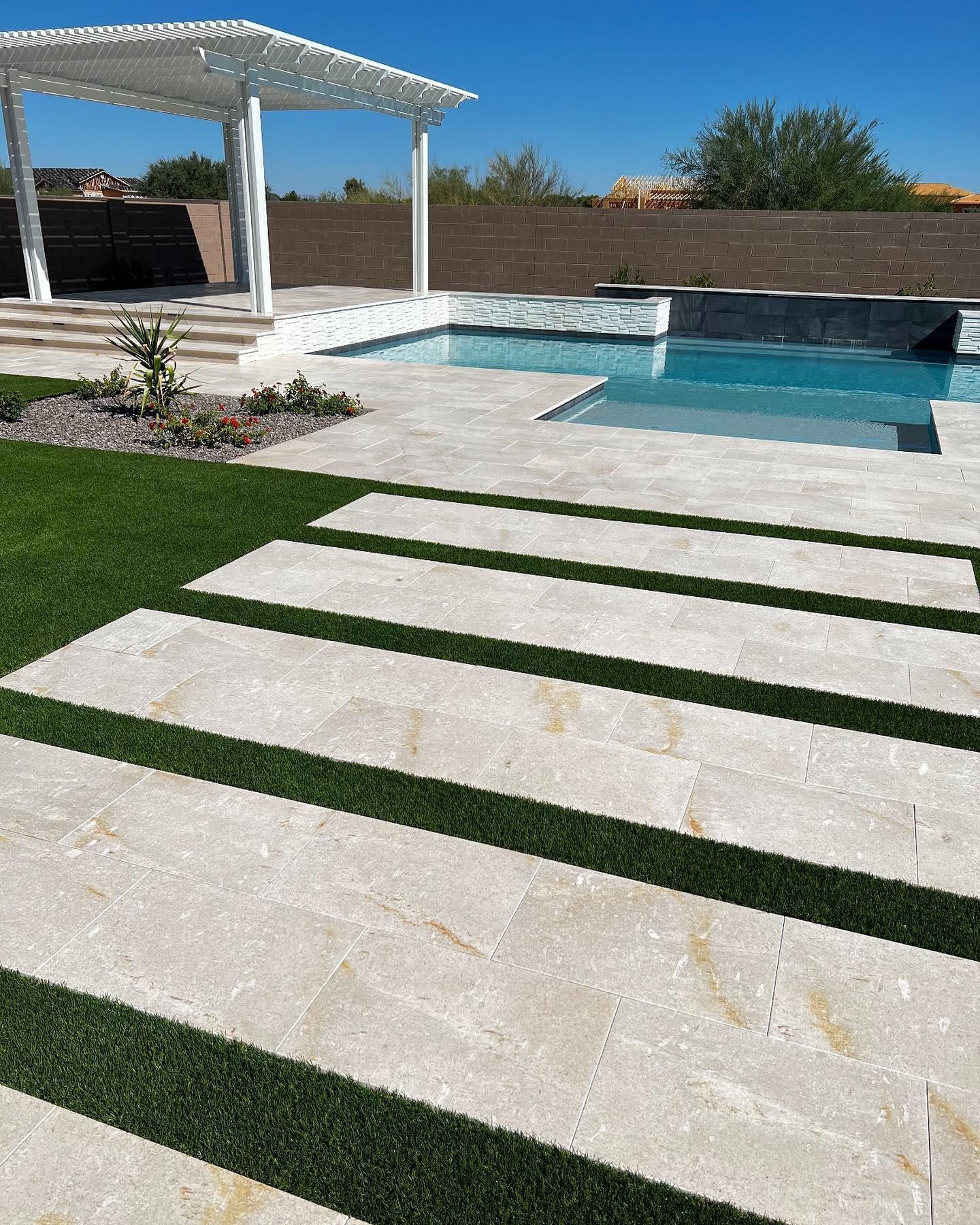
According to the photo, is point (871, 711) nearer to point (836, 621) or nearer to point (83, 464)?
point (836, 621)

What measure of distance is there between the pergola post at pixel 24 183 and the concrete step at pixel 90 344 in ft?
3.57

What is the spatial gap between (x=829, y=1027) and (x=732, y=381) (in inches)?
537

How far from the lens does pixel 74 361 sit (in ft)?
43.0

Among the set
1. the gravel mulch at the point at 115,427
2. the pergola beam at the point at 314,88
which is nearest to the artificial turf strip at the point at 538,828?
the gravel mulch at the point at 115,427

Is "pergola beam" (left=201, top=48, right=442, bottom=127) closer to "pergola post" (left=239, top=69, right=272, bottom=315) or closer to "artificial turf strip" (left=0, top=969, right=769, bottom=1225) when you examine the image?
"pergola post" (left=239, top=69, right=272, bottom=315)

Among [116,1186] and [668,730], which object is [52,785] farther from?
[668,730]

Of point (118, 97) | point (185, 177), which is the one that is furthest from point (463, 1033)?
point (185, 177)

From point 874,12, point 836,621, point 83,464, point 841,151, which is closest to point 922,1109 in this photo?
point 836,621

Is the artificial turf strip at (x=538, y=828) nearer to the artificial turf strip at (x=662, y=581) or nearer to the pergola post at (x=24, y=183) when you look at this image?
the artificial turf strip at (x=662, y=581)

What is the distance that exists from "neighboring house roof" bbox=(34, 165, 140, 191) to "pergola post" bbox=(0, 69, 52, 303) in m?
34.0

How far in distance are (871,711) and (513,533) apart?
2901 millimetres

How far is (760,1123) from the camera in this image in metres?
2.28

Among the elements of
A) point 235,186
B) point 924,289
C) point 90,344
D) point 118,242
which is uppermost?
point 235,186

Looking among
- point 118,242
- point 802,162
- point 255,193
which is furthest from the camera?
point 802,162
